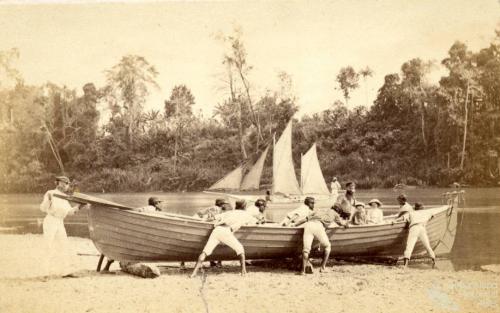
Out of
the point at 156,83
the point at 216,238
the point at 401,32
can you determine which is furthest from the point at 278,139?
the point at 216,238

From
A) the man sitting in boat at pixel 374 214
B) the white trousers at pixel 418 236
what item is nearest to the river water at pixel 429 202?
the white trousers at pixel 418 236

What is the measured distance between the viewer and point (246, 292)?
265 inches

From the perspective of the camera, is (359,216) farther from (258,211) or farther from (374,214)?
(258,211)

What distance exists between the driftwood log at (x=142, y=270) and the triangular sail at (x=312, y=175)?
9699 millimetres

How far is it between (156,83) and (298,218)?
157 inches

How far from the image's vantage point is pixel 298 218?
26.0 feet

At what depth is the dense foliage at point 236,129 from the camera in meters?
9.50

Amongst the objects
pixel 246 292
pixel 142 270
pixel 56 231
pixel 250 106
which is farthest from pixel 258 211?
pixel 250 106

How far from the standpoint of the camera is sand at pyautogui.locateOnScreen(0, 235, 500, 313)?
639 cm

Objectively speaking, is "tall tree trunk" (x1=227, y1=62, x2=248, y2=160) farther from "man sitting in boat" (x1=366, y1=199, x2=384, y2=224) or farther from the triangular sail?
"man sitting in boat" (x1=366, y1=199, x2=384, y2=224)

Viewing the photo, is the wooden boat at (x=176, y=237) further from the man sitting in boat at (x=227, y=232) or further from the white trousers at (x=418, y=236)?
the white trousers at (x=418, y=236)

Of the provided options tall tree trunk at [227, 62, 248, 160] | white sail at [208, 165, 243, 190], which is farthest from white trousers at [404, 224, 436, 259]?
white sail at [208, 165, 243, 190]

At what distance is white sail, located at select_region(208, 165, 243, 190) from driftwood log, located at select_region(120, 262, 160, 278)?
22.3 feet

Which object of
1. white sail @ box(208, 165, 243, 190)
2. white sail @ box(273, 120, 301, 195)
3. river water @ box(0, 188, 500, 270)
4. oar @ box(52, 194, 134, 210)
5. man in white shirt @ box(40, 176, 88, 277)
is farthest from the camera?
white sail @ box(273, 120, 301, 195)
